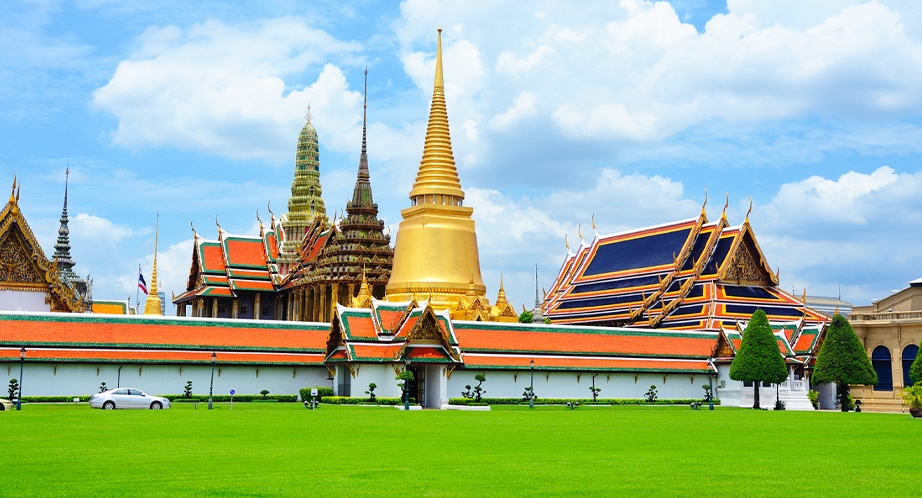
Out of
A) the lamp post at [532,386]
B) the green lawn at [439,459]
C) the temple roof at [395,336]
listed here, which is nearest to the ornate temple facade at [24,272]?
the temple roof at [395,336]

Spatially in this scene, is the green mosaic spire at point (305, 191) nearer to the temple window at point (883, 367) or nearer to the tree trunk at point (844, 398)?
the temple window at point (883, 367)

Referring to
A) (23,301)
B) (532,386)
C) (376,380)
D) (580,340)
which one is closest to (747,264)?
(580,340)

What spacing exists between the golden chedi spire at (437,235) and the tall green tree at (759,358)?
16805 millimetres

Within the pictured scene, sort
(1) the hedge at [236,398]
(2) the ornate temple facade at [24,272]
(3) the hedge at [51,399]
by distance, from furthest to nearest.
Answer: (2) the ornate temple facade at [24,272] → (1) the hedge at [236,398] → (3) the hedge at [51,399]

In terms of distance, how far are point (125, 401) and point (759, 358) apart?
26054 millimetres

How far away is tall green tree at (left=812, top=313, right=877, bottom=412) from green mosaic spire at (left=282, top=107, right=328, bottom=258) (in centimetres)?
4577

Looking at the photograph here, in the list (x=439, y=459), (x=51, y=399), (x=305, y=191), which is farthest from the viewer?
(x=305, y=191)

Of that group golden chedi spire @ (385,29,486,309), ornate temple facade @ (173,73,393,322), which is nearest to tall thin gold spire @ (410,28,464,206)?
golden chedi spire @ (385,29,486,309)

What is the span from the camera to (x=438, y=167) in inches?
2379

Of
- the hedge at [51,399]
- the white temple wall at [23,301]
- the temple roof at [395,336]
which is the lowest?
the hedge at [51,399]

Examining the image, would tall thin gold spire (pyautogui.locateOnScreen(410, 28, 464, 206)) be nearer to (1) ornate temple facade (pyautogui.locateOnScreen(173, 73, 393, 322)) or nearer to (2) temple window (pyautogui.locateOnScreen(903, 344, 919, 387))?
(1) ornate temple facade (pyautogui.locateOnScreen(173, 73, 393, 322))

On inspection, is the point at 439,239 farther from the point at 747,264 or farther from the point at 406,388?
the point at 406,388

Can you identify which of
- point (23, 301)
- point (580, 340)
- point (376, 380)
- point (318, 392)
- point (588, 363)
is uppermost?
point (23, 301)

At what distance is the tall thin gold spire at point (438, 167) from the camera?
6012 cm
